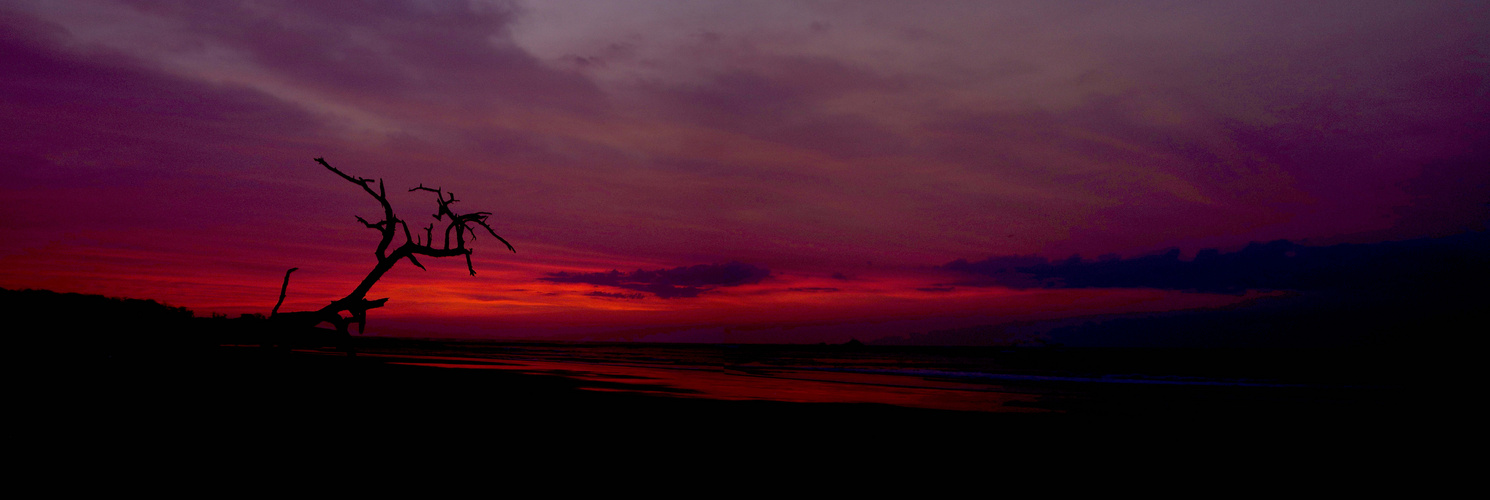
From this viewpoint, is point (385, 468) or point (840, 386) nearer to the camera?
point (385, 468)

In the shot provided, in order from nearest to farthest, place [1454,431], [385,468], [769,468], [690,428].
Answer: [385,468], [769,468], [690,428], [1454,431]

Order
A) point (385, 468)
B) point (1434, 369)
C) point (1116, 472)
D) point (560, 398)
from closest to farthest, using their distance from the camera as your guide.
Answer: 1. point (385, 468)
2. point (1116, 472)
3. point (560, 398)
4. point (1434, 369)

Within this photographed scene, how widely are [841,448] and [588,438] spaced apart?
3579 millimetres

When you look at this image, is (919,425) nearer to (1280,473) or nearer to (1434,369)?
(1280,473)

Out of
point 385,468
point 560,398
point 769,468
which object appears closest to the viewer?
point 385,468

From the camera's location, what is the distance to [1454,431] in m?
14.9

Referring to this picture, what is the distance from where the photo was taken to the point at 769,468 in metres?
8.80

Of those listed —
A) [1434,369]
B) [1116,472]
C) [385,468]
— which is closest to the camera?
[385,468]

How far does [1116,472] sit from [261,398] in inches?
512

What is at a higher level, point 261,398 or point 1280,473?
point 261,398

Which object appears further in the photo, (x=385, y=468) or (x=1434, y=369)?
(x=1434, y=369)

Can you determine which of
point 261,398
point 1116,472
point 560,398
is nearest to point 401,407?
point 261,398

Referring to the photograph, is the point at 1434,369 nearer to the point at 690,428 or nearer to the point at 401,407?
the point at 690,428

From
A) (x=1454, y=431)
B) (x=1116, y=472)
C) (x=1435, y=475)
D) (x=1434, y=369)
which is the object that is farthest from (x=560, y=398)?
(x=1434, y=369)
